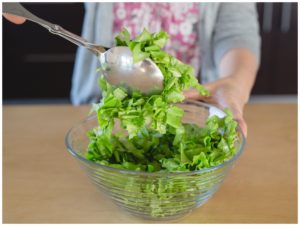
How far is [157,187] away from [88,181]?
8.5 inches

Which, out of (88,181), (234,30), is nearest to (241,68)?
(234,30)

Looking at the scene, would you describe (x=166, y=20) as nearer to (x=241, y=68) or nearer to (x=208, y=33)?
(x=208, y=33)

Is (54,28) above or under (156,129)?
above

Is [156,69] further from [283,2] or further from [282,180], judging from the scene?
[283,2]

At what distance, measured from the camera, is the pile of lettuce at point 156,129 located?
639 millimetres

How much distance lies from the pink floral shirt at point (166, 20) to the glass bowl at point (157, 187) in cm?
62

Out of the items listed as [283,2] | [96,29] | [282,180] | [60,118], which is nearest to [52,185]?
[60,118]

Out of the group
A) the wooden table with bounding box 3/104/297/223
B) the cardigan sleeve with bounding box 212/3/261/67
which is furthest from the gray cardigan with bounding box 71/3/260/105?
the wooden table with bounding box 3/104/297/223

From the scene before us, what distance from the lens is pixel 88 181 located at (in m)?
0.80

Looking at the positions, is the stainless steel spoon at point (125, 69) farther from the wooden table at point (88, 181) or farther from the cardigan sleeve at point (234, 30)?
the cardigan sleeve at point (234, 30)

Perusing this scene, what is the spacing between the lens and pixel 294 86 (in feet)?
8.14

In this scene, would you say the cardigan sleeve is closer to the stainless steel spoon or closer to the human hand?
the human hand

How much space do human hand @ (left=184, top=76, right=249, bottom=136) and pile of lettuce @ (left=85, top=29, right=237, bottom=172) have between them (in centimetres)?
14

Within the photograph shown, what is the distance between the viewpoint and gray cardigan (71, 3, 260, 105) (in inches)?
49.0
